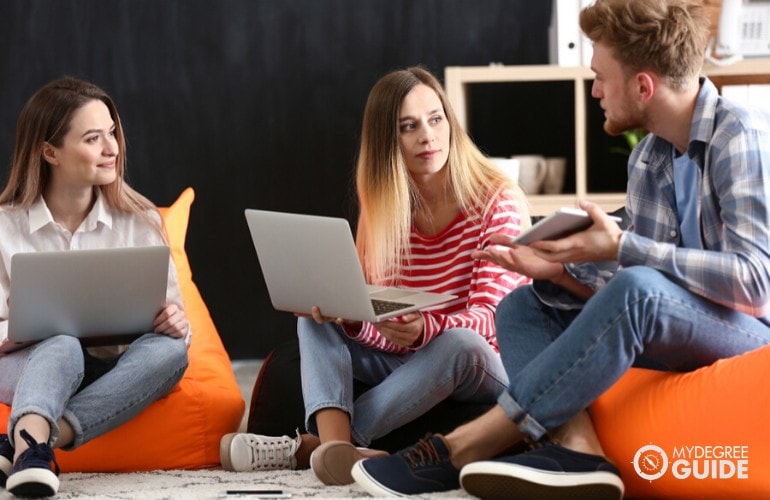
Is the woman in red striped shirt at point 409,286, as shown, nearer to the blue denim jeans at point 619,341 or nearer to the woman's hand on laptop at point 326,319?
the woman's hand on laptop at point 326,319

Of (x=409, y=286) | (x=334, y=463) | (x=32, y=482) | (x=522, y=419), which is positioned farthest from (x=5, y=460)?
(x=522, y=419)

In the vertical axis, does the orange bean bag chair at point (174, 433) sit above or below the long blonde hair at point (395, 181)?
below

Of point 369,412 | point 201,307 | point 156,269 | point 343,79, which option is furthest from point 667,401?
point 343,79

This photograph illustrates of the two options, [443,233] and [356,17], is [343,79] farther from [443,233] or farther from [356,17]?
[443,233]

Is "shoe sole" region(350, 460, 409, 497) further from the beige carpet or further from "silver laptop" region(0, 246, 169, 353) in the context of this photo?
"silver laptop" region(0, 246, 169, 353)

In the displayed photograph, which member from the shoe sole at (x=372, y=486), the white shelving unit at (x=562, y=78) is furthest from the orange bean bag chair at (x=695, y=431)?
the white shelving unit at (x=562, y=78)

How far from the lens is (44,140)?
2.67 m

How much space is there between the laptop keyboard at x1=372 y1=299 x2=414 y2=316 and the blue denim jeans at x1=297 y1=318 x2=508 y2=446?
0.43ft

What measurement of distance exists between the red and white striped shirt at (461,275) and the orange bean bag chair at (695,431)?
41 centimetres

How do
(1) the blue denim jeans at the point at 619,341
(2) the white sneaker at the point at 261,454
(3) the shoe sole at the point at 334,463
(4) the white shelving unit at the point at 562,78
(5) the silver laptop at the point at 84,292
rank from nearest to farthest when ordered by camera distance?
(1) the blue denim jeans at the point at 619,341
(3) the shoe sole at the point at 334,463
(5) the silver laptop at the point at 84,292
(2) the white sneaker at the point at 261,454
(4) the white shelving unit at the point at 562,78

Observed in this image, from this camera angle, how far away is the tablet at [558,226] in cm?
183

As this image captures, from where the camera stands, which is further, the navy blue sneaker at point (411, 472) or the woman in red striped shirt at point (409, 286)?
the woman in red striped shirt at point (409, 286)

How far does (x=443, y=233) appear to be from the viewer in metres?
2.55
